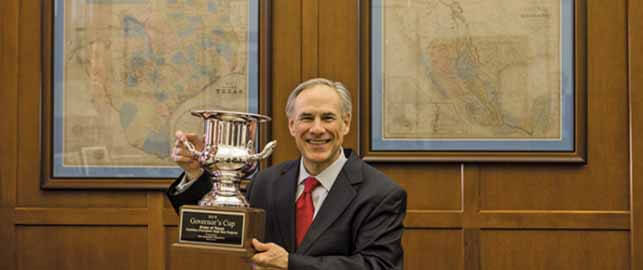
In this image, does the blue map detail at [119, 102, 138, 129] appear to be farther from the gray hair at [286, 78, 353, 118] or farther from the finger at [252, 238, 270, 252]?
the finger at [252, 238, 270, 252]

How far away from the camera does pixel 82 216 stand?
11.6 feet

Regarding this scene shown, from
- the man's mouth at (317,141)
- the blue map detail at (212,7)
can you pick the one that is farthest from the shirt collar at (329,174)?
the blue map detail at (212,7)

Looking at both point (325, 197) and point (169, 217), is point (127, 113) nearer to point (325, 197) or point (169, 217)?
point (169, 217)

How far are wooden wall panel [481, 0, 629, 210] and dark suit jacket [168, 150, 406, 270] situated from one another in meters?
1.29

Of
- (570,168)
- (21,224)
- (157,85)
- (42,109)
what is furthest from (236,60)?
(570,168)

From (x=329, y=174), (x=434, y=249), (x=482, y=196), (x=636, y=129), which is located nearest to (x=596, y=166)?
(x=636, y=129)

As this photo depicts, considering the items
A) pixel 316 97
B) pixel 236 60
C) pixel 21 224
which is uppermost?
pixel 236 60

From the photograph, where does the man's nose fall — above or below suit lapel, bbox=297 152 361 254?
above

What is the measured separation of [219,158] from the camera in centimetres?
214

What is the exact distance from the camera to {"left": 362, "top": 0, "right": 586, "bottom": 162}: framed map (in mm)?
3420

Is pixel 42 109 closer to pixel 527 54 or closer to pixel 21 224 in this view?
pixel 21 224

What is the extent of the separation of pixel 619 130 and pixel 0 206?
2838 millimetres

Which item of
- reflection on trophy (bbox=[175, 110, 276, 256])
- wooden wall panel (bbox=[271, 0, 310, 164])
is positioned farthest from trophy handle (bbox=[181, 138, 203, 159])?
wooden wall panel (bbox=[271, 0, 310, 164])

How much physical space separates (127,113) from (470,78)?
5.19 feet
